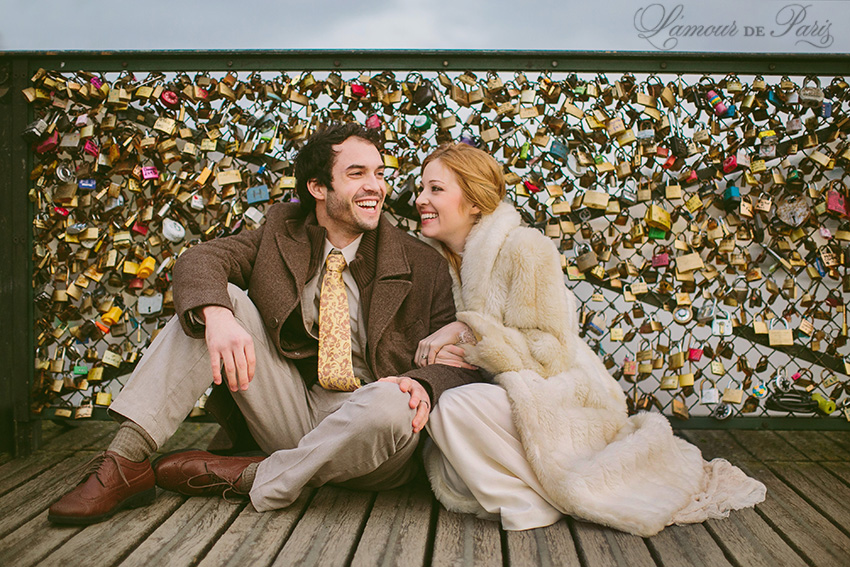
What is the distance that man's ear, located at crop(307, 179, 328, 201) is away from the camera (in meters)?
2.60

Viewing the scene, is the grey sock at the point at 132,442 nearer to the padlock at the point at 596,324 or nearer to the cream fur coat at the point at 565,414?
the cream fur coat at the point at 565,414

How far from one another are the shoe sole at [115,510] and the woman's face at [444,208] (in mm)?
1404

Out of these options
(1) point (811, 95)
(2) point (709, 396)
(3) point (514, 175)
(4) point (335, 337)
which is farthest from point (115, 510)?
(1) point (811, 95)

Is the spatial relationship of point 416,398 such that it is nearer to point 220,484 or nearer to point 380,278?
point 380,278

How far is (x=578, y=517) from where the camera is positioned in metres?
2.00

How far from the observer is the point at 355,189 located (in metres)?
2.53

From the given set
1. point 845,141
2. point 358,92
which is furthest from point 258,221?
point 845,141

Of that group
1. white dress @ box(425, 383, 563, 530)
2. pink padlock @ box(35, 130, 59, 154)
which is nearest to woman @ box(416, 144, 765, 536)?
white dress @ box(425, 383, 563, 530)

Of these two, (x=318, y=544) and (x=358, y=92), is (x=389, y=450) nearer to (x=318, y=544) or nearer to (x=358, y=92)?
(x=318, y=544)

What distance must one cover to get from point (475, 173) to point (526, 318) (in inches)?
25.8

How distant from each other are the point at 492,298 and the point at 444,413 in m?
0.47

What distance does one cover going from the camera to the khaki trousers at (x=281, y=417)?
6.42 ft

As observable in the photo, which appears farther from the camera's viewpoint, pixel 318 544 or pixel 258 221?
pixel 258 221

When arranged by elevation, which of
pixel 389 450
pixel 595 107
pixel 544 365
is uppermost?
pixel 595 107
